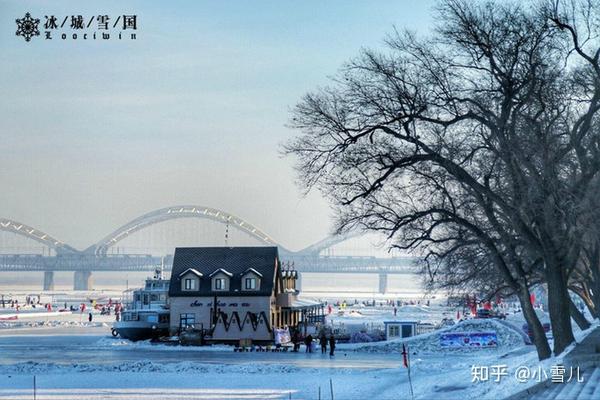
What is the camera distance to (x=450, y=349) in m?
47.3

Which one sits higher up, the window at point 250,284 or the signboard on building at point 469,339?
the window at point 250,284

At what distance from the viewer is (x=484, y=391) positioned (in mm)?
21828

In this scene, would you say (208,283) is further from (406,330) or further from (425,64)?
(425,64)

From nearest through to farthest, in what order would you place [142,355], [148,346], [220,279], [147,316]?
[142,355] < [148,346] < [220,279] < [147,316]

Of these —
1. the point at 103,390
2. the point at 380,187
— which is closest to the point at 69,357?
the point at 103,390

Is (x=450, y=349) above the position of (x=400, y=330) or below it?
below

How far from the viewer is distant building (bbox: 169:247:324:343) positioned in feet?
186

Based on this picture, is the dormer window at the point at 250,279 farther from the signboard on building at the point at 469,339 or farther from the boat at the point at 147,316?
the signboard on building at the point at 469,339

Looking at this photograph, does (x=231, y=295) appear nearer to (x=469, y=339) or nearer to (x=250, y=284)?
(x=250, y=284)

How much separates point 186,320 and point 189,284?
2.17m

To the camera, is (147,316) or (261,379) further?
(147,316)

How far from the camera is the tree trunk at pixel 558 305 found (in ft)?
79.4

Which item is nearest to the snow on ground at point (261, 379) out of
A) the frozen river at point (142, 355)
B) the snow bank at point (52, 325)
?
the frozen river at point (142, 355)

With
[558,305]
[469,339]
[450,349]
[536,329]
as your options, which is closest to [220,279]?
[469,339]
